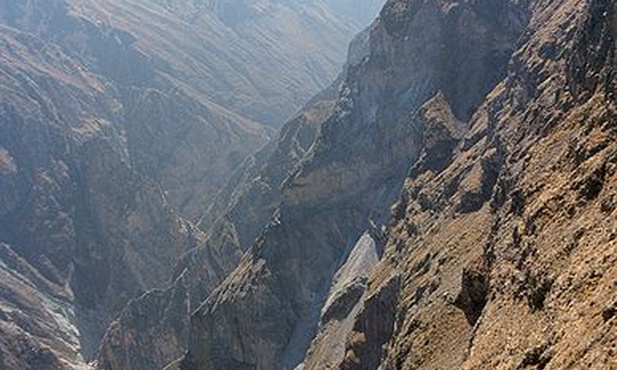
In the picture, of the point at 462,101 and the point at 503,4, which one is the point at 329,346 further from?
the point at 503,4

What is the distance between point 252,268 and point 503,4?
180 ft

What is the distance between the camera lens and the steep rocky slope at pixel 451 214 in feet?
115

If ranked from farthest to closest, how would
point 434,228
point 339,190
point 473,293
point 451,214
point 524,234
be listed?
point 339,190, point 434,228, point 451,214, point 473,293, point 524,234

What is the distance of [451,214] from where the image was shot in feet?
245

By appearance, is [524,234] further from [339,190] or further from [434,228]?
[339,190]

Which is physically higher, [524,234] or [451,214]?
[524,234]

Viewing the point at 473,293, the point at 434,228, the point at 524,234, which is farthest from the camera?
the point at 434,228

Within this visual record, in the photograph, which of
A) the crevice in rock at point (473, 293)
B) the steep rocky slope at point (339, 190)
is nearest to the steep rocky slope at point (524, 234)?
the crevice in rock at point (473, 293)

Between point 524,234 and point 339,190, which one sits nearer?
point 524,234

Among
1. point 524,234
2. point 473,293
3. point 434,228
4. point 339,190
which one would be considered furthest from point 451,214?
point 339,190

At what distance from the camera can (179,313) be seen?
173 meters

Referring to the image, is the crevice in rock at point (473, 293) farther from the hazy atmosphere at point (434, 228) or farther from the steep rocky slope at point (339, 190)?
the steep rocky slope at point (339, 190)

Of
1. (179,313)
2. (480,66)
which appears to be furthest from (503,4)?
(179,313)

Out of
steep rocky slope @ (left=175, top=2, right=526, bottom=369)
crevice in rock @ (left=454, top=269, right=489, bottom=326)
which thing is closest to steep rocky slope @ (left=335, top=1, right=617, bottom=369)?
crevice in rock @ (left=454, top=269, right=489, bottom=326)
